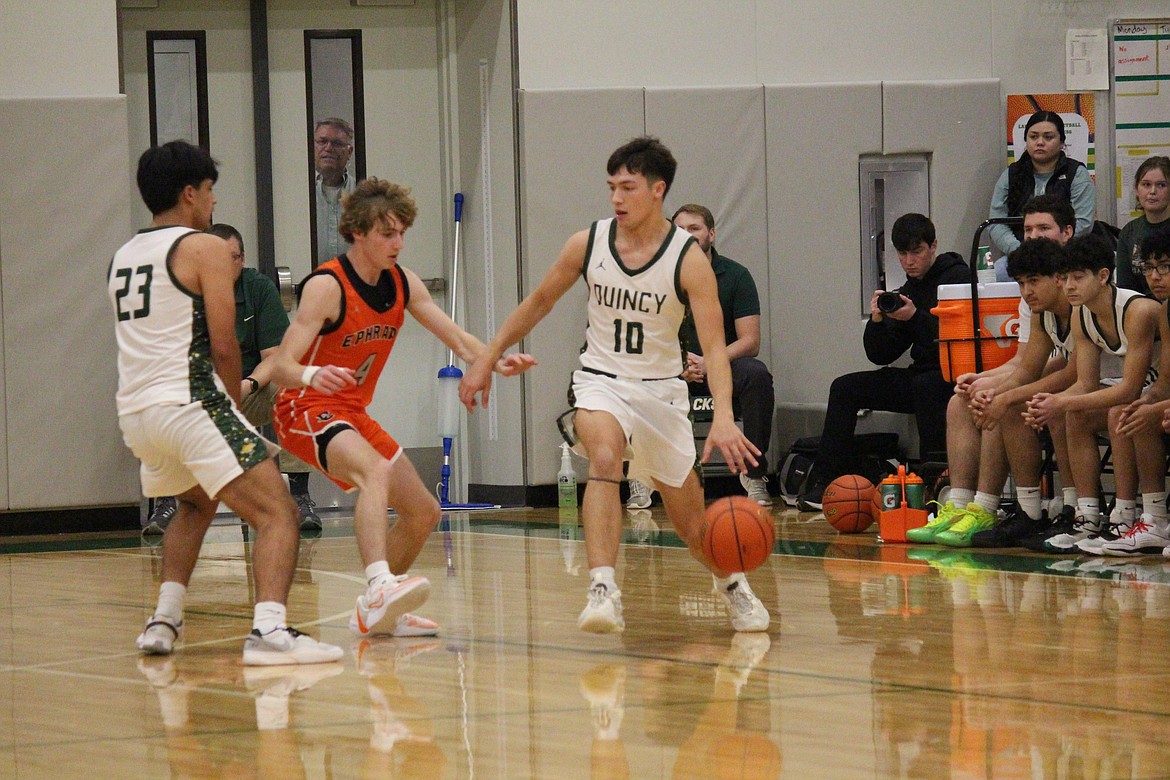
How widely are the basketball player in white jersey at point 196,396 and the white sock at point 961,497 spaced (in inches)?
156

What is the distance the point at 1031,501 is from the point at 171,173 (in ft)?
14.8

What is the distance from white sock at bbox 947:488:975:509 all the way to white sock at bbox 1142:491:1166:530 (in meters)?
0.95

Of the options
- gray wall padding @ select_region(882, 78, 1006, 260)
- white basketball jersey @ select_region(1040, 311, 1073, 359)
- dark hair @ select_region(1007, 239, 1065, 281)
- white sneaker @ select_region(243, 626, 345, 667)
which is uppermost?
gray wall padding @ select_region(882, 78, 1006, 260)

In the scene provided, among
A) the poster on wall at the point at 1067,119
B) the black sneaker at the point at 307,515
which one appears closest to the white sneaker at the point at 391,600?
the black sneaker at the point at 307,515

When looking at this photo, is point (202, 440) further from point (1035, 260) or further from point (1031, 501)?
point (1031, 501)

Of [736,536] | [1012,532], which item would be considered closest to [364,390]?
[736,536]

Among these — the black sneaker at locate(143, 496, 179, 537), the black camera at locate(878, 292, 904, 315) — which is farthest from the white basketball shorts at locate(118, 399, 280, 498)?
the black camera at locate(878, 292, 904, 315)

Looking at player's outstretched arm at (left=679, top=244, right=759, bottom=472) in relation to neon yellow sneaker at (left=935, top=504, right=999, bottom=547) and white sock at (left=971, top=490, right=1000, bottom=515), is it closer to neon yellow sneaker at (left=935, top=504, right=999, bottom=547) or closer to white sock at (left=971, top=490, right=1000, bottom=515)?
neon yellow sneaker at (left=935, top=504, right=999, bottom=547)

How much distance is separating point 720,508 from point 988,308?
3381mm

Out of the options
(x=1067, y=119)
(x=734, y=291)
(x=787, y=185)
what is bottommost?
(x=734, y=291)

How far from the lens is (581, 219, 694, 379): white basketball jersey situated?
503cm

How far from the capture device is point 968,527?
24.2 feet

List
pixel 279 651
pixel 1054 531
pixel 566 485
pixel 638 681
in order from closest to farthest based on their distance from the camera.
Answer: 1. pixel 638 681
2. pixel 279 651
3. pixel 1054 531
4. pixel 566 485

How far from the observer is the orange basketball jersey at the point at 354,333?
16.7 ft
